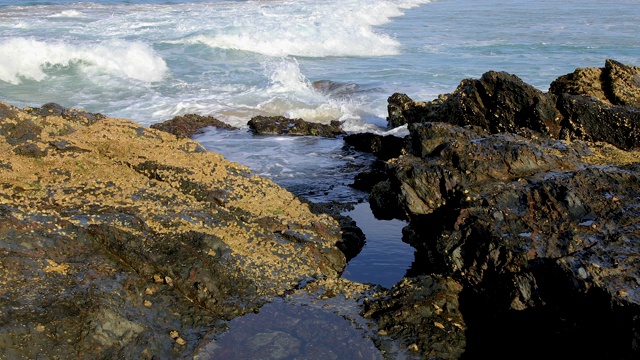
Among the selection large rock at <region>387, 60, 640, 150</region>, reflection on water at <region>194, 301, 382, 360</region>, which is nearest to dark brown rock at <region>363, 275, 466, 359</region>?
reflection on water at <region>194, 301, 382, 360</region>

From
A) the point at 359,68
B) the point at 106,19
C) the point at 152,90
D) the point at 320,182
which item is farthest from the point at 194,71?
the point at 106,19

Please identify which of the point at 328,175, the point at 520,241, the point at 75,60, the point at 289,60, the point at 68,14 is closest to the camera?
the point at 520,241

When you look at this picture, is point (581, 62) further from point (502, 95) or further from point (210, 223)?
point (210, 223)

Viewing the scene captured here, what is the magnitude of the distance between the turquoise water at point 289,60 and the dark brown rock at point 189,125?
0.58 m

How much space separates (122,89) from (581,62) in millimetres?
15113

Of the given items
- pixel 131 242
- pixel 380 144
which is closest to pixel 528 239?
pixel 131 242

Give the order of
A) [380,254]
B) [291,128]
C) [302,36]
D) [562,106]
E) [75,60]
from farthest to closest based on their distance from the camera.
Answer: [302,36] → [75,60] → [291,128] → [562,106] → [380,254]

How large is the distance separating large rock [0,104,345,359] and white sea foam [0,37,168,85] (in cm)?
1265

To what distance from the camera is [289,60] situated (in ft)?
78.5

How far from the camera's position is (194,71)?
21250 millimetres

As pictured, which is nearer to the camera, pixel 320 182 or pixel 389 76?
pixel 320 182

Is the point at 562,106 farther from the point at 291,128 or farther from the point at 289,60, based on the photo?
the point at 289,60

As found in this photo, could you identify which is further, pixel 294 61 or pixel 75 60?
pixel 294 61

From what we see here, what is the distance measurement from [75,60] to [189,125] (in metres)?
9.60
